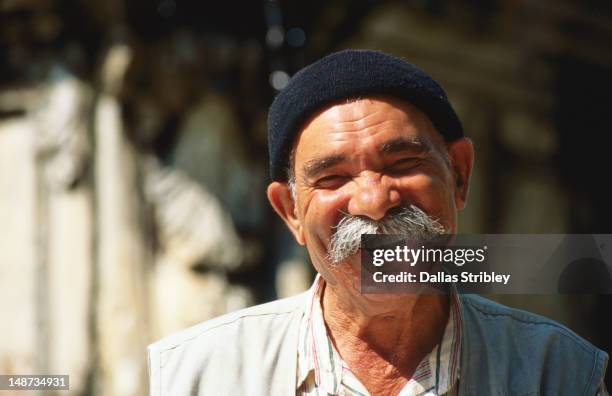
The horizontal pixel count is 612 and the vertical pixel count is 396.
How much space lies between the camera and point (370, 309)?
1.71m

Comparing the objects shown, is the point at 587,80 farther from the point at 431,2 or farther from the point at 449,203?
the point at 449,203

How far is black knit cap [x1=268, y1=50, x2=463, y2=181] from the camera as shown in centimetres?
169

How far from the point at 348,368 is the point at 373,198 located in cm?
32

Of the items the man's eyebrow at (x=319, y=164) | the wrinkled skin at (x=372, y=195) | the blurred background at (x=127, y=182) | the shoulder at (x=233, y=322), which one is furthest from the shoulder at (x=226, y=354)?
the blurred background at (x=127, y=182)

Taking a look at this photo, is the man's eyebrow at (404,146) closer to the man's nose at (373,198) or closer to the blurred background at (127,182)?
the man's nose at (373,198)

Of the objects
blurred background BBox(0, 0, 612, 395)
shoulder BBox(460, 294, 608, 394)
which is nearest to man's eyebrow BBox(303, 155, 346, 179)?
shoulder BBox(460, 294, 608, 394)

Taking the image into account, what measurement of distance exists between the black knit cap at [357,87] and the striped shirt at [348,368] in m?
0.34

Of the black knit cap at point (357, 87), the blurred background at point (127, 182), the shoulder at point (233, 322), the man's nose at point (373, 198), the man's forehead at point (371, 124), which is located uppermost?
the blurred background at point (127, 182)

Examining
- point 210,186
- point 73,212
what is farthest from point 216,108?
point 73,212

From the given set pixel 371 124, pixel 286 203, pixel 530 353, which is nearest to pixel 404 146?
pixel 371 124

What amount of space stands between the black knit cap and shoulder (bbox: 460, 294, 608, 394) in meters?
0.36

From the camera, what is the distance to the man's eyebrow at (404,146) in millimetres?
1656

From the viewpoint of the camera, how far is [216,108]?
4262 millimetres

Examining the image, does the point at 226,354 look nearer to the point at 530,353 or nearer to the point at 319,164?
the point at 319,164
